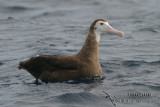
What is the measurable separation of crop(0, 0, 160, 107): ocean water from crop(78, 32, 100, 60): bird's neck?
22.7 inches

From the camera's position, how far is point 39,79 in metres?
10.2

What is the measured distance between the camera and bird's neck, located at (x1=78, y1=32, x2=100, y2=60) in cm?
1041

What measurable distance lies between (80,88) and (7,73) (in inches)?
87.1

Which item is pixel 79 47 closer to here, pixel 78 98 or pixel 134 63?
pixel 134 63

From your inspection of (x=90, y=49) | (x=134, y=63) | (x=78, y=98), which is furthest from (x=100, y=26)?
(x=78, y=98)

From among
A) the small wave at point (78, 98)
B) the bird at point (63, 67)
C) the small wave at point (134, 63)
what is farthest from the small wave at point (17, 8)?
the small wave at point (78, 98)

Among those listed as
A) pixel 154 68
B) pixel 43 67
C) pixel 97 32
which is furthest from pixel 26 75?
pixel 154 68

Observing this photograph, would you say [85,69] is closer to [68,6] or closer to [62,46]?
[62,46]

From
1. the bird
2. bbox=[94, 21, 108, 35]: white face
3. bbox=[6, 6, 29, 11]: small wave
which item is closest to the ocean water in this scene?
bbox=[6, 6, 29, 11]: small wave

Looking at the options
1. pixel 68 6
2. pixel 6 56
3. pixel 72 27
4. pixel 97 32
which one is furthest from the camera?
pixel 68 6

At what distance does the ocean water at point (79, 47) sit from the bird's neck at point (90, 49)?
0.58 meters

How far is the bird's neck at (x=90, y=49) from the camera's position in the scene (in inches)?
410

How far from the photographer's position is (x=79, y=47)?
14188 mm

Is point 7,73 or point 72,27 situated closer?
point 7,73
